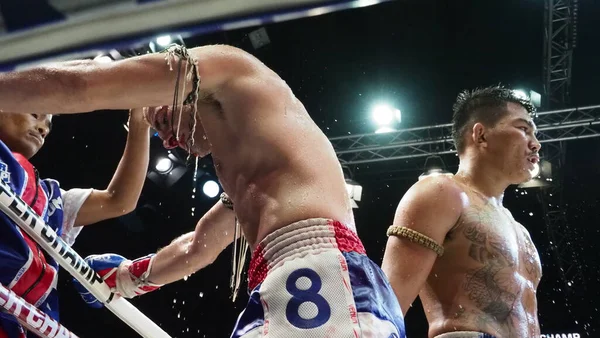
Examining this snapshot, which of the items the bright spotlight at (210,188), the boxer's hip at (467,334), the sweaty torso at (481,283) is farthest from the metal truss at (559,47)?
the boxer's hip at (467,334)

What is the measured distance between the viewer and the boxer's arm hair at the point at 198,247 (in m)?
1.72

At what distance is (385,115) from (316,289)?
15.4 feet

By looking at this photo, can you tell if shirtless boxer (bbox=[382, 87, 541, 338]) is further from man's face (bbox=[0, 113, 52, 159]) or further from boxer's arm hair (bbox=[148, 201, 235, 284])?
man's face (bbox=[0, 113, 52, 159])

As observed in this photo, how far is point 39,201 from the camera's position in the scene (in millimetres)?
1894

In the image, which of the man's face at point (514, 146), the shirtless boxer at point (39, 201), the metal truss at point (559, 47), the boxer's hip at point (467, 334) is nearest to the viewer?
the shirtless boxer at point (39, 201)

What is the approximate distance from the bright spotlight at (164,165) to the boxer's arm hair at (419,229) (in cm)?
348

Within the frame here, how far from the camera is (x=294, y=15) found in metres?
0.37

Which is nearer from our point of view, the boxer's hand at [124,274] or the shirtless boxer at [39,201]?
the shirtless boxer at [39,201]

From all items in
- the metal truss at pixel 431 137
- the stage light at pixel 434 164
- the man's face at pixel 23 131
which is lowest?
the man's face at pixel 23 131

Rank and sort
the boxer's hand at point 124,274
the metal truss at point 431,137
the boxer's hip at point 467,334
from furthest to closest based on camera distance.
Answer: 1. the metal truss at point 431,137
2. the boxer's hip at point 467,334
3. the boxer's hand at point 124,274

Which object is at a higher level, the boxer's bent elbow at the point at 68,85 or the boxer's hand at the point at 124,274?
the boxer's bent elbow at the point at 68,85

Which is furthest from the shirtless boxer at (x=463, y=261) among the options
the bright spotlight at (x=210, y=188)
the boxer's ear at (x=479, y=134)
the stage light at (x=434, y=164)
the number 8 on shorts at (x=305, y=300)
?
the bright spotlight at (x=210, y=188)

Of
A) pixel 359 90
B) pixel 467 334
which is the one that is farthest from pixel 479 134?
pixel 359 90

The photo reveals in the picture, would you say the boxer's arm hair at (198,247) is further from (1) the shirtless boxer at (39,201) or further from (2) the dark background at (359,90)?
(2) the dark background at (359,90)
